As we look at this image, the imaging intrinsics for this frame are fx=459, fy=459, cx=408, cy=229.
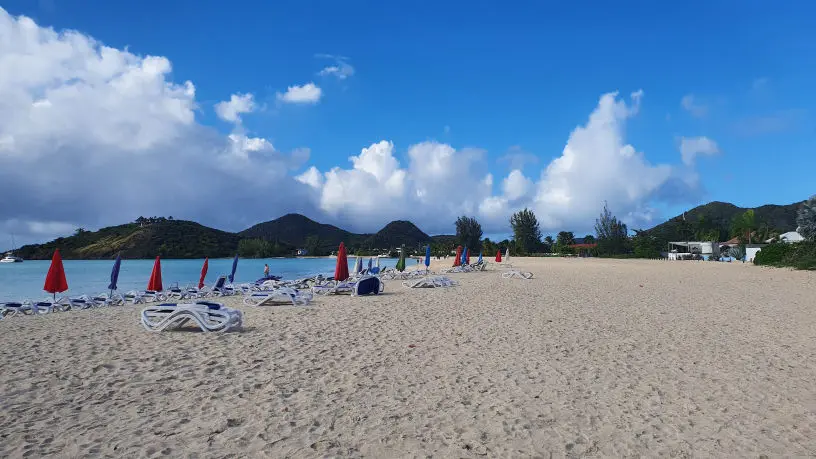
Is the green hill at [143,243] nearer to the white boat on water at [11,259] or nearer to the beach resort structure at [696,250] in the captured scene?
the white boat on water at [11,259]

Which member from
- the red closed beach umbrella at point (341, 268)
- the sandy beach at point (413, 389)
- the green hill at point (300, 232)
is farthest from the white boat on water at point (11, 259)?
the sandy beach at point (413, 389)

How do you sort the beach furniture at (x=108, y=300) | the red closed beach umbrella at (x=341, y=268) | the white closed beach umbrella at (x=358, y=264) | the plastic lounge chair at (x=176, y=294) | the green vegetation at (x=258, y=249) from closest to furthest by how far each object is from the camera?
the beach furniture at (x=108, y=300), the red closed beach umbrella at (x=341, y=268), the plastic lounge chair at (x=176, y=294), the white closed beach umbrella at (x=358, y=264), the green vegetation at (x=258, y=249)

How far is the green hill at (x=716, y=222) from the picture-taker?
226 feet

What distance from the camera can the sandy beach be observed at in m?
3.05

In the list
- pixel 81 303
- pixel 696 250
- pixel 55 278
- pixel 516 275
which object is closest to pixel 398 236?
pixel 696 250

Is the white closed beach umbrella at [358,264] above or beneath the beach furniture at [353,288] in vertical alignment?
above

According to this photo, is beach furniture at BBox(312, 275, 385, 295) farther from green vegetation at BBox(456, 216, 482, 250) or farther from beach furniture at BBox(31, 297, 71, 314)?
green vegetation at BBox(456, 216, 482, 250)

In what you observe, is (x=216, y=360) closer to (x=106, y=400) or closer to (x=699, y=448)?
(x=106, y=400)

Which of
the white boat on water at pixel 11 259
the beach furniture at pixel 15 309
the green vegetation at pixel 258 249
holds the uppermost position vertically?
the green vegetation at pixel 258 249

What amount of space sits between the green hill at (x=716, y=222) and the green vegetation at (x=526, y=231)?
17657mm

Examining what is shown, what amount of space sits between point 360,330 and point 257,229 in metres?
135

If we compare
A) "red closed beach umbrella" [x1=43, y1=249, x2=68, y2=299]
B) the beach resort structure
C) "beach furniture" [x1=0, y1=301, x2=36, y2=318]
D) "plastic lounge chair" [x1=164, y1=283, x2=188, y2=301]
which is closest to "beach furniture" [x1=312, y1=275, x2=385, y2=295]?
"plastic lounge chair" [x1=164, y1=283, x2=188, y2=301]

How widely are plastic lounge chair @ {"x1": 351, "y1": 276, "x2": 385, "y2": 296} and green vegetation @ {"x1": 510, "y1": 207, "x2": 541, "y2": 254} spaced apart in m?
64.9

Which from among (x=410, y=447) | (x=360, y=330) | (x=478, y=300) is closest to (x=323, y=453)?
(x=410, y=447)
